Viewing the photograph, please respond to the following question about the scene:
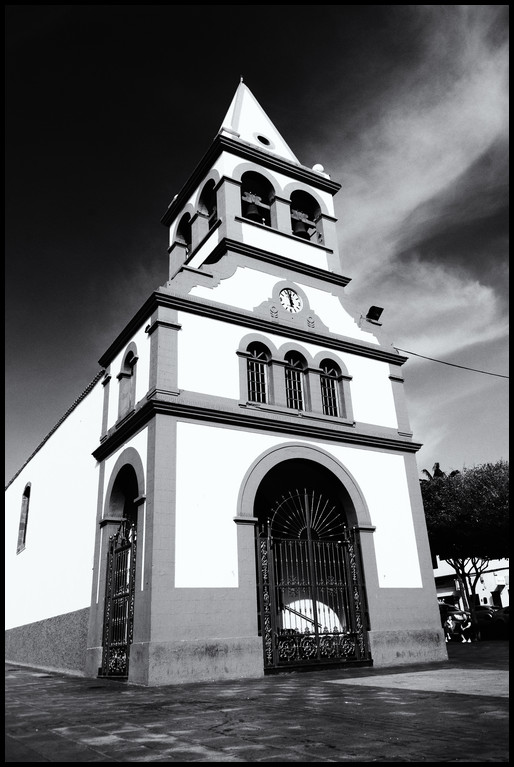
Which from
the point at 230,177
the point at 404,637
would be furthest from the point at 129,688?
the point at 230,177

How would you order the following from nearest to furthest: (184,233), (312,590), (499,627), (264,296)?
1. (312,590)
2. (264,296)
3. (184,233)
4. (499,627)

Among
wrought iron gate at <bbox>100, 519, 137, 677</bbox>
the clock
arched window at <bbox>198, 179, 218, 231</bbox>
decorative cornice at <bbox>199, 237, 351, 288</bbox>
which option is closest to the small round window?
arched window at <bbox>198, 179, 218, 231</bbox>

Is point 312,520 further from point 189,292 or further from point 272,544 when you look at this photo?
point 189,292

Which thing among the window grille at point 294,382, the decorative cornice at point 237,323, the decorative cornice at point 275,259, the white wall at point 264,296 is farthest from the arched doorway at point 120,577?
the decorative cornice at point 275,259

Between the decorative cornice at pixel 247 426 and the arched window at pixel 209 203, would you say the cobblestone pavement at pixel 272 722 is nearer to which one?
the decorative cornice at pixel 247 426

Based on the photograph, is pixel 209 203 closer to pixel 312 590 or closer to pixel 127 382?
pixel 127 382

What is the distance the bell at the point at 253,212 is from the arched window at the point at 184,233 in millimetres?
2532

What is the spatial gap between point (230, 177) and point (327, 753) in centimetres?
1444

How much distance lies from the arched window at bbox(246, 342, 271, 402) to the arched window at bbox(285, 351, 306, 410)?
59cm

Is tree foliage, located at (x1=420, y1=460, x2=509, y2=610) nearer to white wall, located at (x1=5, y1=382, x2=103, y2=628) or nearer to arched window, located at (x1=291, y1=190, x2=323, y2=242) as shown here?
arched window, located at (x1=291, y1=190, x2=323, y2=242)

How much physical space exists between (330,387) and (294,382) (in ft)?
3.62

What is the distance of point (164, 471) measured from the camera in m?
11.6

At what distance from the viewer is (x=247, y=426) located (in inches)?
516

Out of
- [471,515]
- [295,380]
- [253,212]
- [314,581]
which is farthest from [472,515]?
[253,212]
